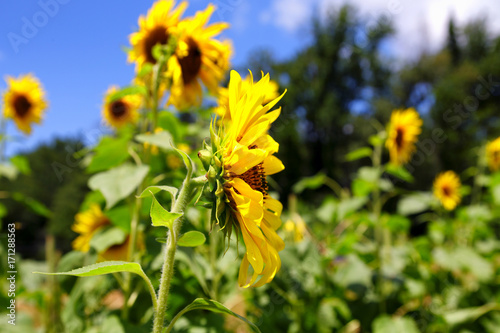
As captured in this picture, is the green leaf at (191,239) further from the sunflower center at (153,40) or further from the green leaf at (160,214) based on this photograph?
the sunflower center at (153,40)

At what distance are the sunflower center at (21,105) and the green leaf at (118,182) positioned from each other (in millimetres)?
1515

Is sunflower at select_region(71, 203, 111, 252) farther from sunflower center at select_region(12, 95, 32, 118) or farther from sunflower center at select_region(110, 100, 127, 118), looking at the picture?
sunflower center at select_region(12, 95, 32, 118)

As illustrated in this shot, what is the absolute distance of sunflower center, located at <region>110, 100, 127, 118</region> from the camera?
1632mm

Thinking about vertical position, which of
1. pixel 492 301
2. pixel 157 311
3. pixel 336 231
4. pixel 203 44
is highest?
pixel 203 44

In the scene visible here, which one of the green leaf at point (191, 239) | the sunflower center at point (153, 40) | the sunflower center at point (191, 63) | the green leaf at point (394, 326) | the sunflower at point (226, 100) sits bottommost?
the green leaf at point (394, 326)

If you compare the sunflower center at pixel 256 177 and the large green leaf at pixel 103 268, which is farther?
the sunflower center at pixel 256 177

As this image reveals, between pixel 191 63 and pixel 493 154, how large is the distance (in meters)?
2.27

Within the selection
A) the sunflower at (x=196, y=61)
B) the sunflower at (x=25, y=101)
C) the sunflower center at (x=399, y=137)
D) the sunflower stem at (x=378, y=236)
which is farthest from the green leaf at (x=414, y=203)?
the sunflower at (x=25, y=101)

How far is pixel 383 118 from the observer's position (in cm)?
1559

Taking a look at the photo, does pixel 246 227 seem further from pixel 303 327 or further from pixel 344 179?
pixel 344 179

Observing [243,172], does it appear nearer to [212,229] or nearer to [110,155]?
[212,229]

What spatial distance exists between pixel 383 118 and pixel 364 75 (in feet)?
13.0

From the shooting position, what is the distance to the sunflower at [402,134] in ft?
5.82

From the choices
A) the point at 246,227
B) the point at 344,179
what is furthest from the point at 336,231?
the point at 344,179
